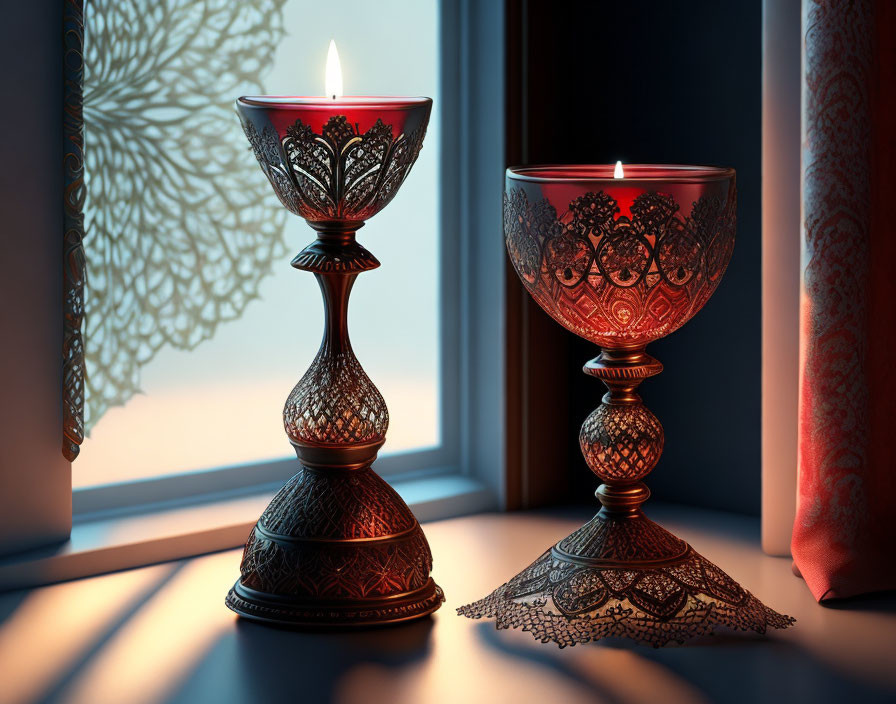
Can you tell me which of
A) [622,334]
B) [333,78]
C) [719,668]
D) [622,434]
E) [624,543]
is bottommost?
[719,668]

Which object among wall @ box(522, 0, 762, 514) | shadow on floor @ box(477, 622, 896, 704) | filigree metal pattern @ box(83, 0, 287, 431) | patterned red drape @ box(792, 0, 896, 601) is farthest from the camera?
wall @ box(522, 0, 762, 514)

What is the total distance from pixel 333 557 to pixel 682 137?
2.91ft

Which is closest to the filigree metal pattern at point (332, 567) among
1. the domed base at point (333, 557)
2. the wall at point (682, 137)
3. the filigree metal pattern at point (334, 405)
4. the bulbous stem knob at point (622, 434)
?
the domed base at point (333, 557)

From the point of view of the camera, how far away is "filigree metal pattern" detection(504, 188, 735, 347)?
3.56 ft

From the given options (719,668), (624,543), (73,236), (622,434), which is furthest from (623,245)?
(73,236)

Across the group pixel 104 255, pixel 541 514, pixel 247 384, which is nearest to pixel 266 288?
pixel 247 384

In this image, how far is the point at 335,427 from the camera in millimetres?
1195

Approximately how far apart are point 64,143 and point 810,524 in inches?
38.6

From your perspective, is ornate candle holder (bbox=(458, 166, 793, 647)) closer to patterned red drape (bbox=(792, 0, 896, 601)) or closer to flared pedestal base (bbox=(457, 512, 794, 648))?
flared pedestal base (bbox=(457, 512, 794, 648))

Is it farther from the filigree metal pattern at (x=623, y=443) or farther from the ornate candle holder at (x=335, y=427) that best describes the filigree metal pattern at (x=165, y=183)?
the filigree metal pattern at (x=623, y=443)

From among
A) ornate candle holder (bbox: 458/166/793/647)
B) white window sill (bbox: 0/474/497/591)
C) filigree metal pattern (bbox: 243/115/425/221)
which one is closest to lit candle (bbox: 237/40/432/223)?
filigree metal pattern (bbox: 243/115/425/221)

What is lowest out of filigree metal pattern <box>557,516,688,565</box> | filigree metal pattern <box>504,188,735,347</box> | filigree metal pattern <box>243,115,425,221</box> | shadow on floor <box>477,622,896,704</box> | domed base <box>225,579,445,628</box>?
shadow on floor <box>477,622,896,704</box>

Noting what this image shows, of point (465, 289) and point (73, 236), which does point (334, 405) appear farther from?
point (465, 289)

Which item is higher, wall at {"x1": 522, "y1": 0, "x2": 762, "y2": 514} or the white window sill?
wall at {"x1": 522, "y1": 0, "x2": 762, "y2": 514}
